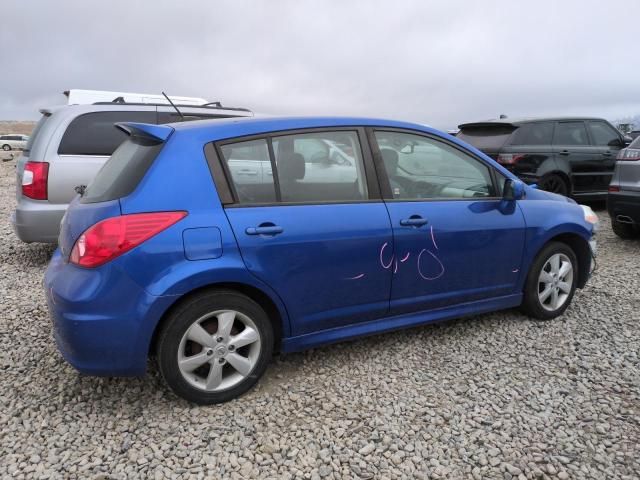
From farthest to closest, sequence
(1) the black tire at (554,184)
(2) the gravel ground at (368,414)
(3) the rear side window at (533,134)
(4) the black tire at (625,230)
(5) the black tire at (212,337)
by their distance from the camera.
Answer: (1) the black tire at (554,184) → (3) the rear side window at (533,134) → (4) the black tire at (625,230) → (5) the black tire at (212,337) → (2) the gravel ground at (368,414)

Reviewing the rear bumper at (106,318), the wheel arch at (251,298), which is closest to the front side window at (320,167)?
the wheel arch at (251,298)

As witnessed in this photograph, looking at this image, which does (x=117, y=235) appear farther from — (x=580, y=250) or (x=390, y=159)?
(x=580, y=250)

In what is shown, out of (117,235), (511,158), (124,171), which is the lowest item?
(117,235)

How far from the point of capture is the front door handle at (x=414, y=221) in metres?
3.12

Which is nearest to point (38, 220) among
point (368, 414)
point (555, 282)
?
point (368, 414)

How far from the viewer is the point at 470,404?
2.82 m

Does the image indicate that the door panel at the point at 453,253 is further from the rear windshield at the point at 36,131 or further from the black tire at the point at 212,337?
the rear windshield at the point at 36,131

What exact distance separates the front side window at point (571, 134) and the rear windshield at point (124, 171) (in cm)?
708

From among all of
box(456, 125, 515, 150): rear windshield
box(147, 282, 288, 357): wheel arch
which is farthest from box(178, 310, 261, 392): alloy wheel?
box(456, 125, 515, 150): rear windshield

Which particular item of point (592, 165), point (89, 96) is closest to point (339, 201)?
point (592, 165)

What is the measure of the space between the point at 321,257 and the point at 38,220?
338 centimetres

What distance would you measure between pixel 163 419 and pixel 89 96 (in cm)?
786

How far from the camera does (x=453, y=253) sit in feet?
11.0

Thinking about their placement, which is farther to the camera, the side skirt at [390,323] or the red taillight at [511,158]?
the red taillight at [511,158]
